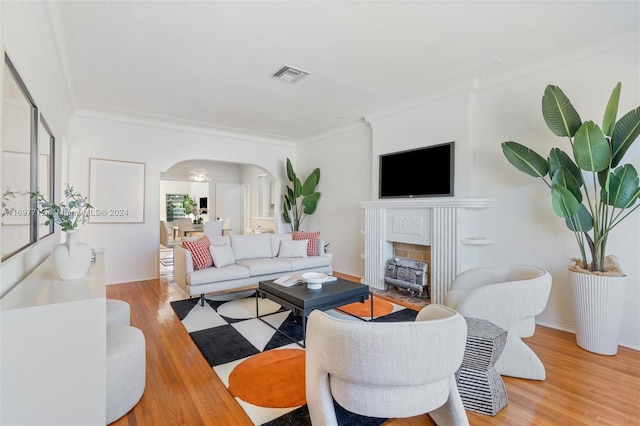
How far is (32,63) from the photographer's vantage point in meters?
2.27

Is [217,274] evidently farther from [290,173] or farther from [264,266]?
[290,173]

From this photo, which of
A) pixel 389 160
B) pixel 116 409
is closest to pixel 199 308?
pixel 116 409

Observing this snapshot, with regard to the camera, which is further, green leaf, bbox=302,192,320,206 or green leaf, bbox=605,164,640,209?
green leaf, bbox=302,192,320,206

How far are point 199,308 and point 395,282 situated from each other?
8.88ft

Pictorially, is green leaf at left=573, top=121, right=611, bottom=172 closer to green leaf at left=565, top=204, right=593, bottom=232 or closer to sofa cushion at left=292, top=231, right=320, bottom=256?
green leaf at left=565, top=204, right=593, bottom=232

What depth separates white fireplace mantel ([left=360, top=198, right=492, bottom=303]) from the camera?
3898mm

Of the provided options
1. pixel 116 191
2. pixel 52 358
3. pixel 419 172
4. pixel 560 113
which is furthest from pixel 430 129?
pixel 116 191

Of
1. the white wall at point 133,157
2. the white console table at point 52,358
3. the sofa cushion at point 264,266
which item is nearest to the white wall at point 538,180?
the sofa cushion at point 264,266

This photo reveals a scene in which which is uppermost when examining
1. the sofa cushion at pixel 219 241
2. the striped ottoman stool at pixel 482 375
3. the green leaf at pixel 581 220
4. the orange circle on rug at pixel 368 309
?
the green leaf at pixel 581 220

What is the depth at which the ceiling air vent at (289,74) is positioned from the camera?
350cm

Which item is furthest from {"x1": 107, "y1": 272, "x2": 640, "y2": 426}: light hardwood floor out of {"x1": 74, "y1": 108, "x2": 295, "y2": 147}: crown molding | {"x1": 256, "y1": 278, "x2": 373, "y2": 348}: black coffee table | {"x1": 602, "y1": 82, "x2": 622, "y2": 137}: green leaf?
{"x1": 74, "y1": 108, "x2": 295, "y2": 147}: crown molding

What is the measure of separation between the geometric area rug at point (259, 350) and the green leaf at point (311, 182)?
108 inches

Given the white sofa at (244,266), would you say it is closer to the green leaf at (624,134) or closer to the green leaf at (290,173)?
the green leaf at (290,173)

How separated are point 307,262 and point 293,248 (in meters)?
0.36
